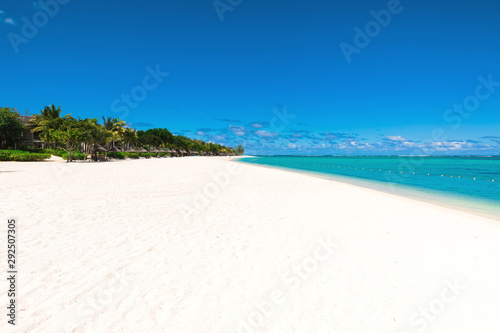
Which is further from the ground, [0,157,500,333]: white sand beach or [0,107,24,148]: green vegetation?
[0,107,24,148]: green vegetation

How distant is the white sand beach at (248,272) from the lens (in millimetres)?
3410

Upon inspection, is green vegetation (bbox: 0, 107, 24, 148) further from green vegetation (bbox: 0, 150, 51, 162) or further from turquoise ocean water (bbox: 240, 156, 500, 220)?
turquoise ocean water (bbox: 240, 156, 500, 220)

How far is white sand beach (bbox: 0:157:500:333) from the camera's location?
341 cm

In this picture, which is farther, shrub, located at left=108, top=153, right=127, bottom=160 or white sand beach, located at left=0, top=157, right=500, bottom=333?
shrub, located at left=108, top=153, right=127, bottom=160

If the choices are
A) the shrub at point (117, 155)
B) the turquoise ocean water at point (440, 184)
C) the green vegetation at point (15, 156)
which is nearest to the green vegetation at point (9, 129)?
the shrub at point (117, 155)

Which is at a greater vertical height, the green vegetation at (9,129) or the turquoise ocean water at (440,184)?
the green vegetation at (9,129)

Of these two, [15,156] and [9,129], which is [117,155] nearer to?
[9,129]

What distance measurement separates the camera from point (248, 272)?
15.4 ft

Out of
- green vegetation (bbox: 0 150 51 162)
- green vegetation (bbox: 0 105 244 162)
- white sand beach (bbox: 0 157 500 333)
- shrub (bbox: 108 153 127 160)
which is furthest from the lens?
shrub (bbox: 108 153 127 160)

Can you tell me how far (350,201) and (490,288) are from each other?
7.79m

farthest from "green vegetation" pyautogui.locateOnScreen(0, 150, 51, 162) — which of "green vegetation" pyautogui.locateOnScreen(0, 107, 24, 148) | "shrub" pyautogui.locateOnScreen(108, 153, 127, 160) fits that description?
"shrub" pyautogui.locateOnScreen(108, 153, 127, 160)

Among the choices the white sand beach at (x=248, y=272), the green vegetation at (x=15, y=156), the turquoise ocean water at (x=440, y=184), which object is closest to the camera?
the white sand beach at (x=248, y=272)

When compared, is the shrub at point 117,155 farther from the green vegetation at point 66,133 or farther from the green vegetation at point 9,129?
the green vegetation at point 9,129

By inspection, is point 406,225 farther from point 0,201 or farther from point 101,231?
point 0,201
